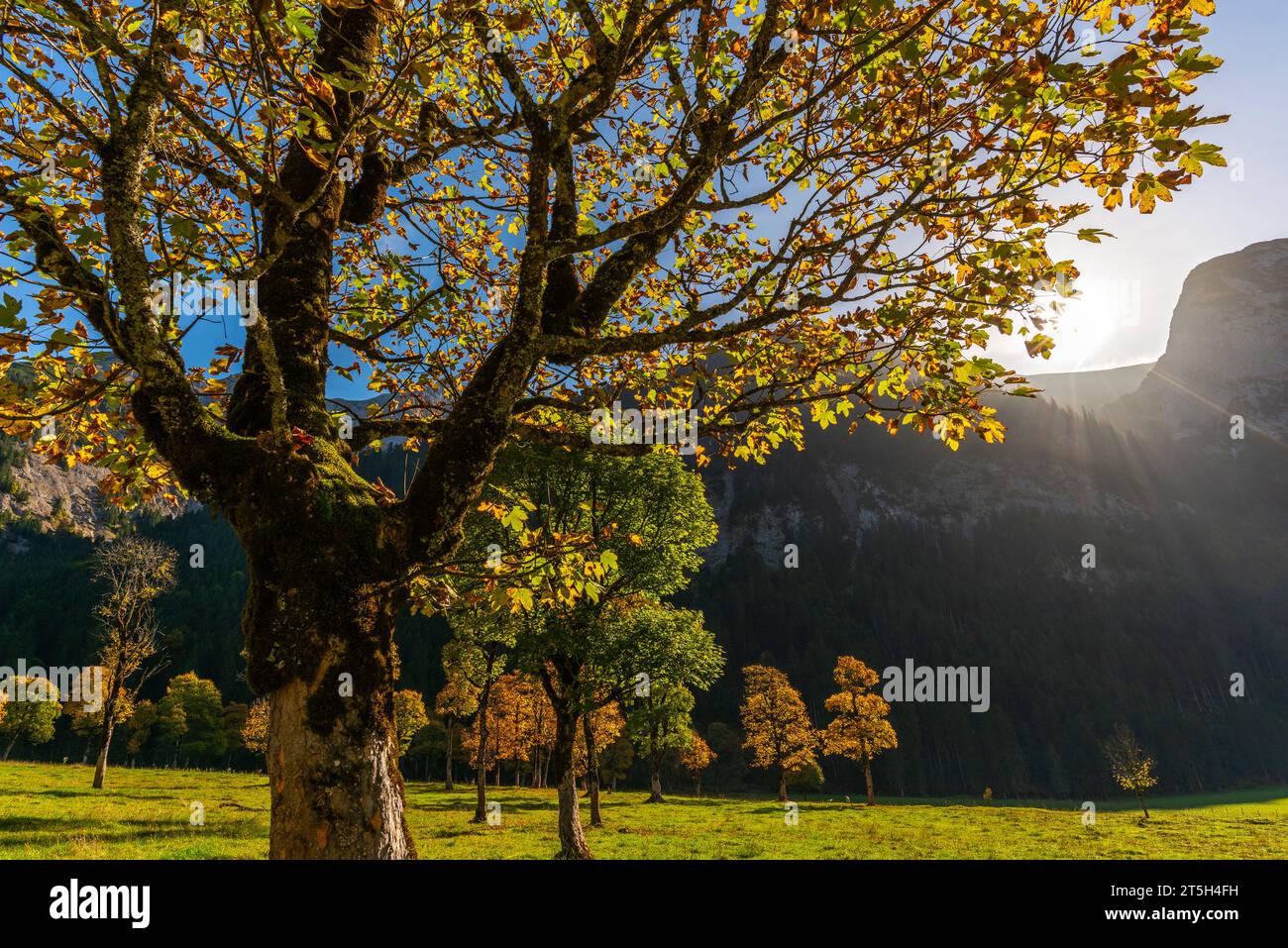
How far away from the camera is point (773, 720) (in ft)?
208

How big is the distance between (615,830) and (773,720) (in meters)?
36.3

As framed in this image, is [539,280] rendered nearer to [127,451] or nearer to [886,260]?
[886,260]

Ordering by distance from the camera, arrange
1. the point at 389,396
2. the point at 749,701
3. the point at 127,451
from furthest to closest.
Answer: the point at 749,701
the point at 389,396
the point at 127,451

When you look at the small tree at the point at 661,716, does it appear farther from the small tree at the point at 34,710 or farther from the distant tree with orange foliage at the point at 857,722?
the small tree at the point at 34,710

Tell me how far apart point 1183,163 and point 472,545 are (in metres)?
19.8

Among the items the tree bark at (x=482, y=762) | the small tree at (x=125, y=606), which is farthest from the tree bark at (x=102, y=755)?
the tree bark at (x=482, y=762)

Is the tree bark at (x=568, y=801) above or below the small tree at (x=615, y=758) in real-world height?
above

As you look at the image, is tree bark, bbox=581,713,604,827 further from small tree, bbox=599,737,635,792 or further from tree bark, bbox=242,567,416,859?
small tree, bbox=599,737,635,792

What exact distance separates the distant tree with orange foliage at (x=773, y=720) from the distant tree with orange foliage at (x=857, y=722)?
273 centimetres

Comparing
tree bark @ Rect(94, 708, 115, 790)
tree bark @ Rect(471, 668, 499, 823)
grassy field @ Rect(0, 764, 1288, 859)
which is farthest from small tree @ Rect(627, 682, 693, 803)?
tree bark @ Rect(94, 708, 115, 790)

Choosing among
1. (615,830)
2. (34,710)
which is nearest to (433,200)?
(615,830)

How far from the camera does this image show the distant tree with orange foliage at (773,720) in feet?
203
